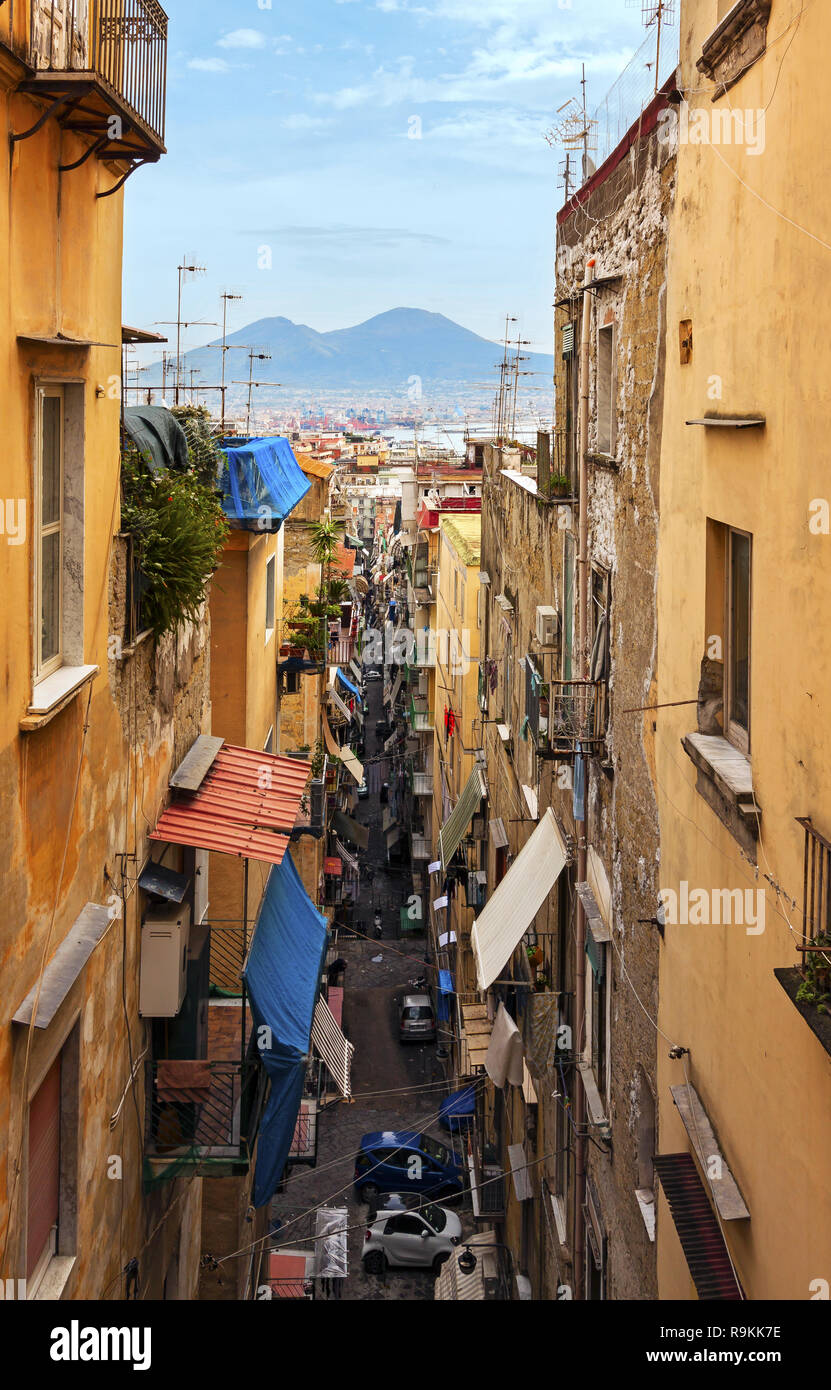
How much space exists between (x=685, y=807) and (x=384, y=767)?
57.9 metres

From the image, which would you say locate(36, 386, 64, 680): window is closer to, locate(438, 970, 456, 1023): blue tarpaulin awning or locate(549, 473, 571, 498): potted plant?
locate(549, 473, 571, 498): potted plant

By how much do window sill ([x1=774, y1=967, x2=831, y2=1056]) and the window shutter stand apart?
4.79 m

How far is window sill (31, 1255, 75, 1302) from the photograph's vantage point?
7.68 metres

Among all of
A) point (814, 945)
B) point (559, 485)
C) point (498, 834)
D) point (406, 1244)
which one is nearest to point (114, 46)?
point (559, 485)

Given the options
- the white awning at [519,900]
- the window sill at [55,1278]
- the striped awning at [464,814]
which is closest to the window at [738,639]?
the white awning at [519,900]

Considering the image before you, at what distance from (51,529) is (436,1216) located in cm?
1856

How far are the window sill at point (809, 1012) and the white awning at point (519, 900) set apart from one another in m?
6.62

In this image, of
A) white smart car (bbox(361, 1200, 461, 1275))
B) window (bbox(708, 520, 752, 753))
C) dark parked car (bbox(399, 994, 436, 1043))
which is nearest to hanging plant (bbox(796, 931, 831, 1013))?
window (bbox(708, 520, 752, 753))

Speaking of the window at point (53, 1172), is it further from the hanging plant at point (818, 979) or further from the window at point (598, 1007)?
the hanging plant at point (818, 979)

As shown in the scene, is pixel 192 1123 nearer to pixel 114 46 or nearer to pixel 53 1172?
pixel 53 1172

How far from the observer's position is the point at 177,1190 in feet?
42.0

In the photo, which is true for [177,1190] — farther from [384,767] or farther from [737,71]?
[384,767]

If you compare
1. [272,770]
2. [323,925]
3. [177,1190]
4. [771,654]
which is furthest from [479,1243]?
[771,654]

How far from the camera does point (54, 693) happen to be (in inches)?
295
